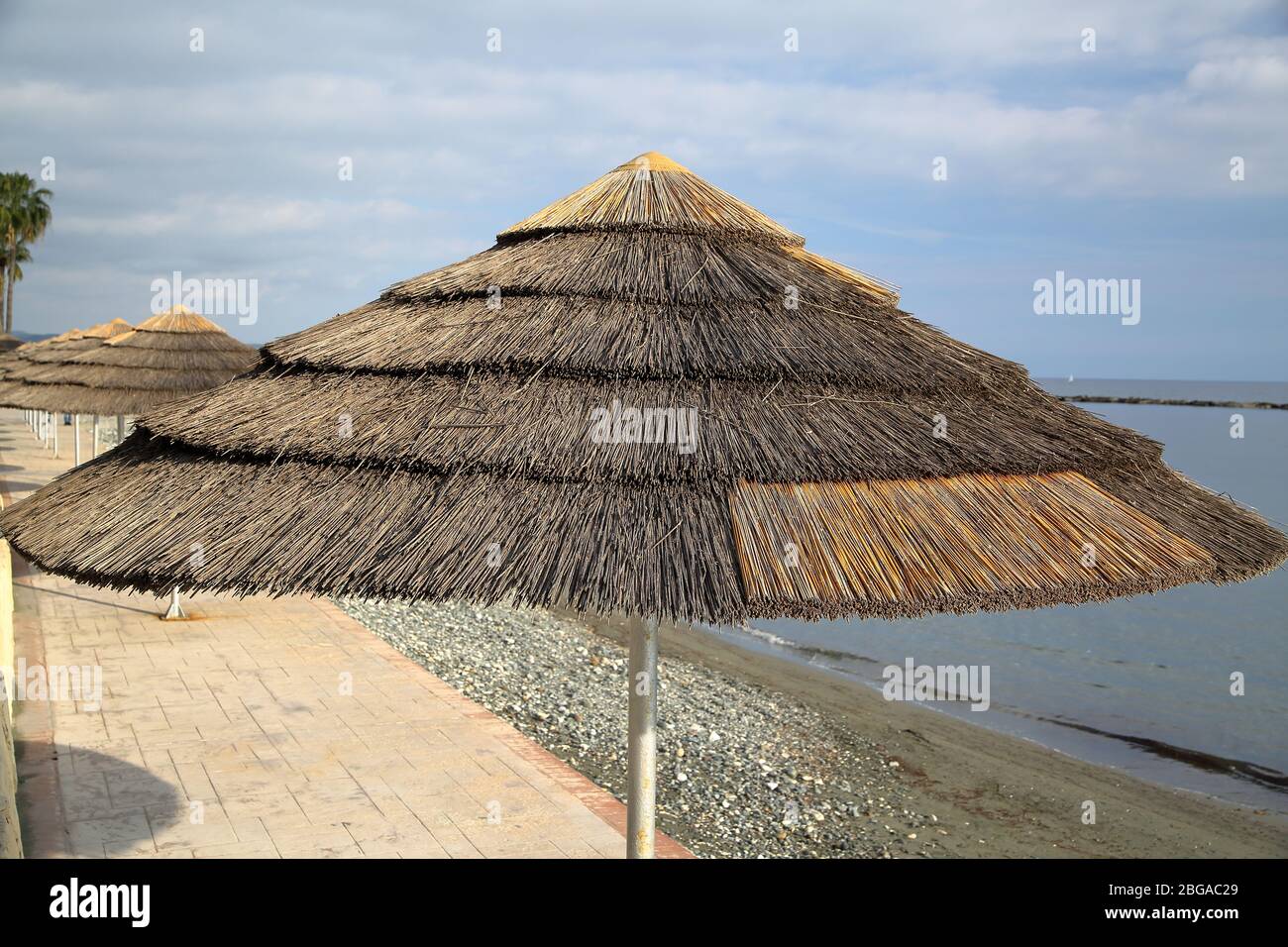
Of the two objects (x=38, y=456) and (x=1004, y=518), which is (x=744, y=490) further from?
(x=38, y=456)

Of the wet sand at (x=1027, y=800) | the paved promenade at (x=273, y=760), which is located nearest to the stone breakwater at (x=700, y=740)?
the wet sand at (x=1027, y=800)

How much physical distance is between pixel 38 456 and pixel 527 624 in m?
17.8

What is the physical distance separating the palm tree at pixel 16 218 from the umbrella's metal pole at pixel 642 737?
5957 centimetres

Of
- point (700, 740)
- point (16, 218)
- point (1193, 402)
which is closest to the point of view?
point (700, 740)

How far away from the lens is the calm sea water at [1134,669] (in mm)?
13398

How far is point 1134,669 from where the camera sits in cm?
1762

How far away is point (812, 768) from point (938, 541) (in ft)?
26.7

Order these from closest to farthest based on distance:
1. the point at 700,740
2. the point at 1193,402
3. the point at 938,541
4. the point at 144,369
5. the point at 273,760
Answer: the point at 938,541 < the point at 273,760 < the point at 700,740 < the point at 144,369 < the point at 1193,402

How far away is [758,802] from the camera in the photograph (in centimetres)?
891

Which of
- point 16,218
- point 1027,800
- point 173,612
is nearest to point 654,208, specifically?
point 1027,800

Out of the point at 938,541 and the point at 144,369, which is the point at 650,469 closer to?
the point at 938,541

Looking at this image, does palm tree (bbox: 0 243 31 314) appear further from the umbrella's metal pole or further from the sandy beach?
the umbrella's metal pole

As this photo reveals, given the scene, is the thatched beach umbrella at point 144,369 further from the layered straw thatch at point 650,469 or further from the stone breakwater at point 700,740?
the layered straw thatch at point 650,469

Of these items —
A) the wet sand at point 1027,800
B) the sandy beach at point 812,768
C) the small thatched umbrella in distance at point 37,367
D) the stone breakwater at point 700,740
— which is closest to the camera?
the stone breakwater at point 700,740
